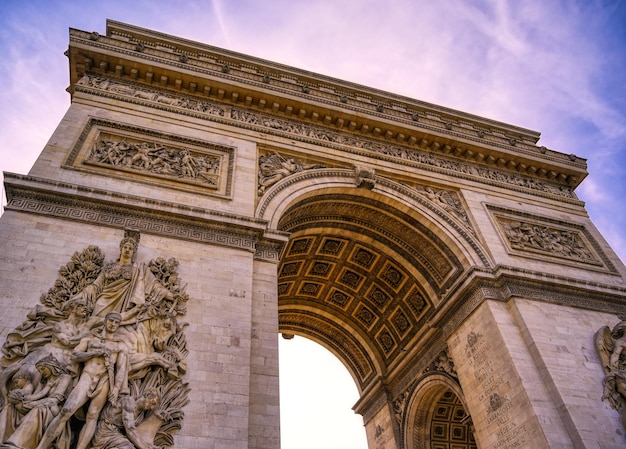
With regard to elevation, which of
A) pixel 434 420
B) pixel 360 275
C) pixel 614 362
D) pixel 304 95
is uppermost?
pixel 304 95

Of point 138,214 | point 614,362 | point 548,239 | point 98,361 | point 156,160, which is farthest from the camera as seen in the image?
point 548,239

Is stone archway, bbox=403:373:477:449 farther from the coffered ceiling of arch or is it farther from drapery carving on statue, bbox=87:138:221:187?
drapery carving on statue, bbox=87:138:221:187

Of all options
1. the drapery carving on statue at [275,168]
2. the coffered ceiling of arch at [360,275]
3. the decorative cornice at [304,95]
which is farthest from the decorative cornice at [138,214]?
the decorative cornice at [304,95]

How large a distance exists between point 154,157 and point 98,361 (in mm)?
5246

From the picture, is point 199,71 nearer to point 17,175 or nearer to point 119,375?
point 17,175

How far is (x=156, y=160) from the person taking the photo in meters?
10.7

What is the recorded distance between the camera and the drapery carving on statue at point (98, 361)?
20.1 feet

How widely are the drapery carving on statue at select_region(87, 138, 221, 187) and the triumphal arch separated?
0.05 meters

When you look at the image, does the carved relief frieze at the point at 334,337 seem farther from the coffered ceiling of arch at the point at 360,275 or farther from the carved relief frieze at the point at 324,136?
the carved relief frieze at the point at 324,136

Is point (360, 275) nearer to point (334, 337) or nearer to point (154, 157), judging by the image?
point (334, 337)

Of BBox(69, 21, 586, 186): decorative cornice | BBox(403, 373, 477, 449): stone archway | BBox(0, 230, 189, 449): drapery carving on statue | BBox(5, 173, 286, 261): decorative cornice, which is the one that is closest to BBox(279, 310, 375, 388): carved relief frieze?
BBox(403, 373, 477, 449): stone archway

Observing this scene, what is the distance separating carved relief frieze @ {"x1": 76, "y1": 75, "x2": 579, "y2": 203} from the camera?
1214cm

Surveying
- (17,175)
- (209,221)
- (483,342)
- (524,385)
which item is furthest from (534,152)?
(17,175)

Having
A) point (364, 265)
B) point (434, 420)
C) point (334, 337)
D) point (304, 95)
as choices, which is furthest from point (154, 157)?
point (434, 420)
